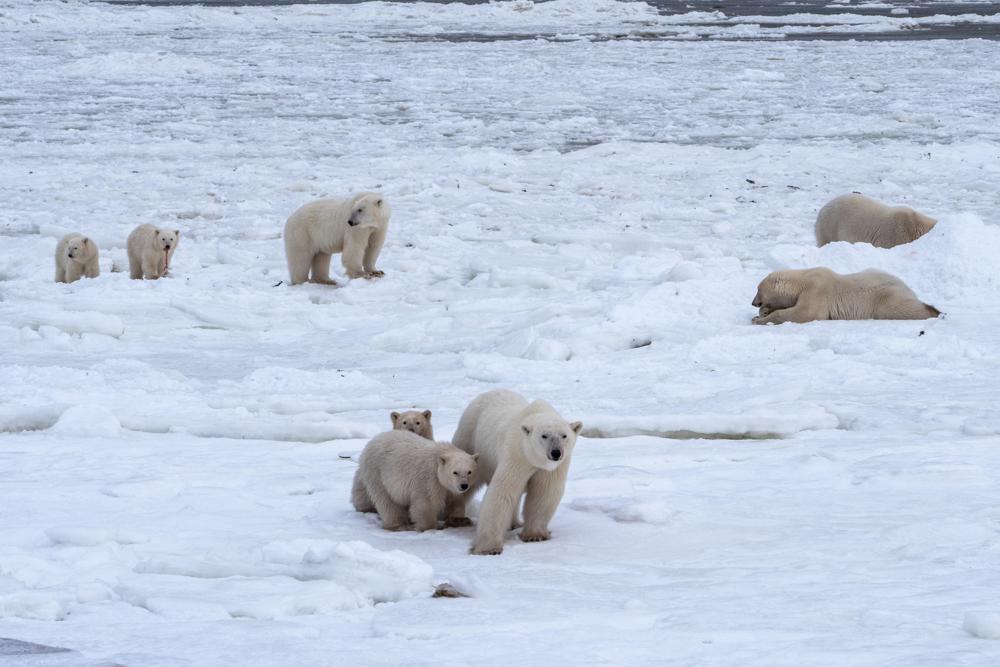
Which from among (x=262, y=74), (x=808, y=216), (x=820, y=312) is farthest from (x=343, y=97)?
(x=820, y=312)

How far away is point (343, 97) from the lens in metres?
19.3

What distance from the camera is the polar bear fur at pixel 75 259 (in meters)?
9.31

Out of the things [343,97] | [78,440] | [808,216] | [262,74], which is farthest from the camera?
[262,74]

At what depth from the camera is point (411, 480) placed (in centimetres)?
425

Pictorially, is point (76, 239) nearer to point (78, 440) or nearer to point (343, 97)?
point (78, 440)

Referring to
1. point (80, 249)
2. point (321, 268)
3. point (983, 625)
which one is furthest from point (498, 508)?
point (80, 249)

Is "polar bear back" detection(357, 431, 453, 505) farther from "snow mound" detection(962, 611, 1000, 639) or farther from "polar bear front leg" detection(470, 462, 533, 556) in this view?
"snow mound" detection(962, 611, 1000, 639)

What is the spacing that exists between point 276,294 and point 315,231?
673 millimetres

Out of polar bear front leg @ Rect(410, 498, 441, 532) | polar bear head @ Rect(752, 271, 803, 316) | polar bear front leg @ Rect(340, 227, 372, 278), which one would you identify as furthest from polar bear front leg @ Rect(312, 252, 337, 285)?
polar bear front leg @ Rect(410, 498, 441, 532)

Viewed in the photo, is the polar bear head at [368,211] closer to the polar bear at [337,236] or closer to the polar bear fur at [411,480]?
the polar bear at [337,236]

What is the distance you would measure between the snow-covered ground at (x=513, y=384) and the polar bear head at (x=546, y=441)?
315 mm

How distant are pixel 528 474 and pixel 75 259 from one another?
635cm

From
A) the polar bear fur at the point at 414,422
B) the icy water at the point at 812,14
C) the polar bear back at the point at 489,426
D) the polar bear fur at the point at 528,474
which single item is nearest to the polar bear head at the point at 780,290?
the polar bear fur at the point at 414,422

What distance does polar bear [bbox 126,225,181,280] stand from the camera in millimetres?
9312
